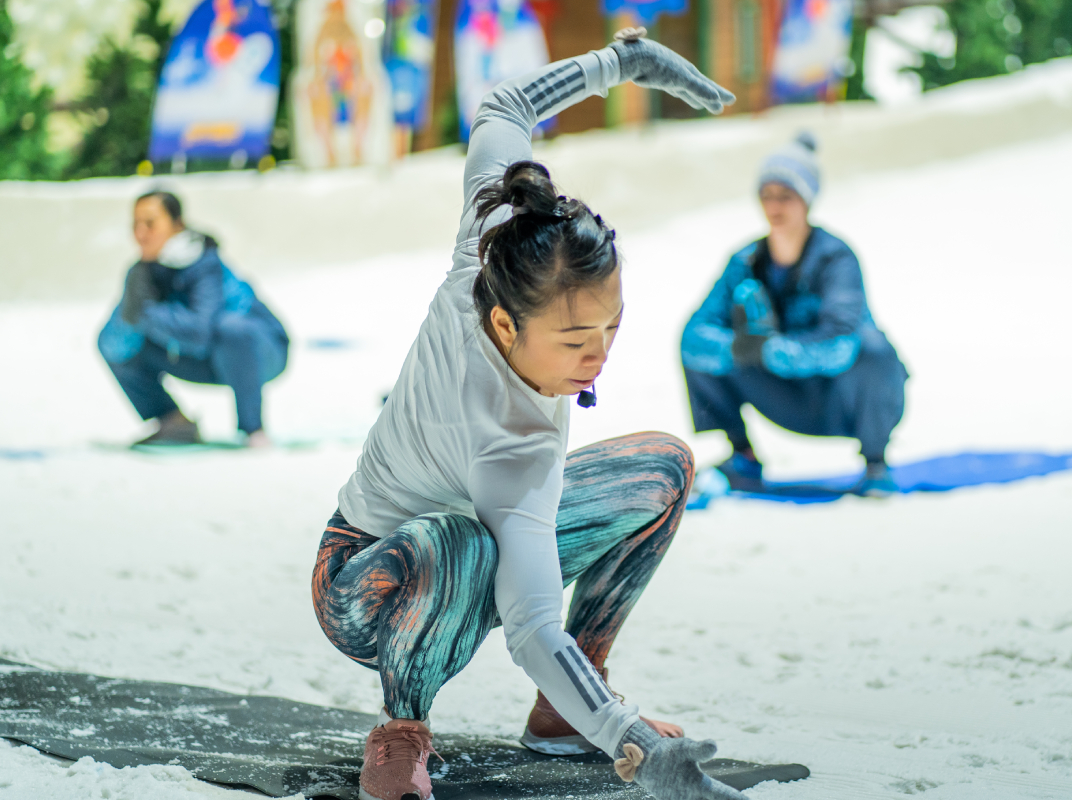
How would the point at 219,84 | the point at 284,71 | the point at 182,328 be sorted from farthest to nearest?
1. the point at 284,71
2. the point at 219,84
3. the point at 182,328

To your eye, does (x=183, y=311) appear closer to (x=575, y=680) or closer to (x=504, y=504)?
(x=504, y=504)

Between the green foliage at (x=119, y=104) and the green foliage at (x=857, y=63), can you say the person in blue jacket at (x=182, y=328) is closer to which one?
the green foliage at (x=119, y=104)

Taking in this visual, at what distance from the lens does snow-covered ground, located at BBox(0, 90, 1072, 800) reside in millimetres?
1761

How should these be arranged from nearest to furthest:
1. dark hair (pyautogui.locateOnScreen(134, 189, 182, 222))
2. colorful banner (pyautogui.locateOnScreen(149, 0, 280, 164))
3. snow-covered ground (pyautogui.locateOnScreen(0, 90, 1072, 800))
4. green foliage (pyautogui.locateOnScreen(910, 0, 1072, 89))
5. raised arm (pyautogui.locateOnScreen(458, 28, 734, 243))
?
raised arm (pyautogui.locateOnScreen(458, 28, 734, 243)), snow-covered ground (pyautogui.locateOnScreen(0, 90, 1072, 800)), dark hair (pyautogui.locateOnScreen(134, 189, 182, 222)), colorful banner (pyautogui.locateOnScreen(149, 0, 280, 164)), green foliage (pyautogui.locateOnScreen(910, 0, 1072, 89))

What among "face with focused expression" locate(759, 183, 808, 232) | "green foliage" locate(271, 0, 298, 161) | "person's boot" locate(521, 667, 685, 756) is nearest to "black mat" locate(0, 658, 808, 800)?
"person's boot" locate(521, 667, 685, 756)

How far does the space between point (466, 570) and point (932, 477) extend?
2925mm

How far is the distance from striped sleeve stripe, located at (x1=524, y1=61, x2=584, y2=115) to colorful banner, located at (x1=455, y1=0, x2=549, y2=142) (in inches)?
296

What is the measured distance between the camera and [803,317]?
145 inches

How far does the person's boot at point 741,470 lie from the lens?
383cm

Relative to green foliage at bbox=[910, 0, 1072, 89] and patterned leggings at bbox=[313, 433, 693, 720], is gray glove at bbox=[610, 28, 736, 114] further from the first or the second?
green foliage at bbox=[910, 0, 1072, 89]

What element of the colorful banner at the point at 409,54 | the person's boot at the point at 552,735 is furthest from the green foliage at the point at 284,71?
the person's boot at the point at 552,735

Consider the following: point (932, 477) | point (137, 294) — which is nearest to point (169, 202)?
point (137, 294)

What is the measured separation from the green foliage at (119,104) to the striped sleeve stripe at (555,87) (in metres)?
11.0

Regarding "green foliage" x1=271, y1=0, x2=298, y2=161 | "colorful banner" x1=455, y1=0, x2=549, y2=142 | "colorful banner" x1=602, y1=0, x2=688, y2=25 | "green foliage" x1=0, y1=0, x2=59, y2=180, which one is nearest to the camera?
"colorful banner" x1=455, y1=0, x2=549, y2=142
